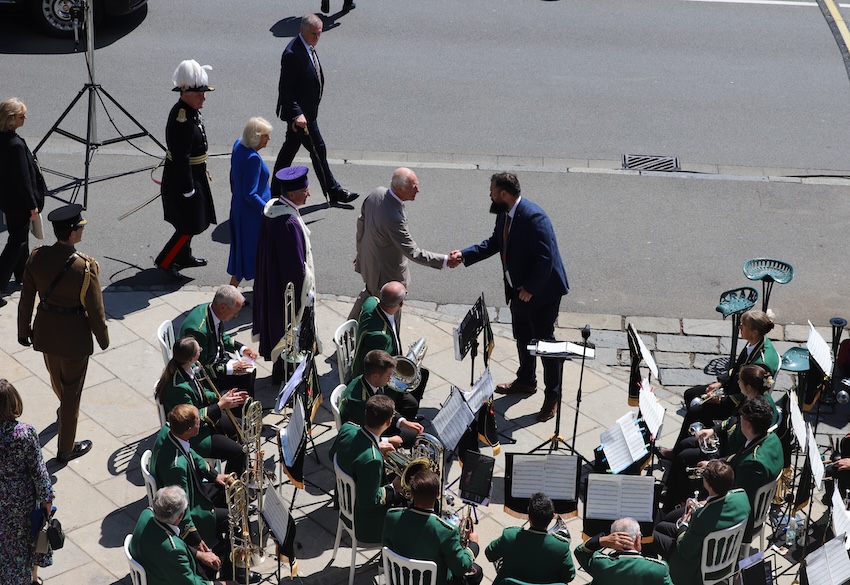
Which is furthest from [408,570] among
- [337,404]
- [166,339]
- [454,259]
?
[454,259]

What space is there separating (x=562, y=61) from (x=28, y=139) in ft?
24.8

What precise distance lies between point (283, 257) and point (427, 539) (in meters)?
3.46

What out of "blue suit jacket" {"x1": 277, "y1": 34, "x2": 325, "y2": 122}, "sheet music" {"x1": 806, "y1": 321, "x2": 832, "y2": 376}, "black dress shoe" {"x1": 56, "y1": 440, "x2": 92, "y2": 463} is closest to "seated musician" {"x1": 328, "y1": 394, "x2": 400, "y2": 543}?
"black dress shoe" {"x1": 56, "y1": 440, "x2": 92, "y2": 463}

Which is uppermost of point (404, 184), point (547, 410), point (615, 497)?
point (404, 184)

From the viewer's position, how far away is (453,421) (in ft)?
24.7

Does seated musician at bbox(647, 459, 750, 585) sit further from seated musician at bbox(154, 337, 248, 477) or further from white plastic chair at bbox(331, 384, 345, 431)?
seated musician at bbox(154, 337, 248, 477)

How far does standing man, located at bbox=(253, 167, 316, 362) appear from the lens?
9086 millimetres

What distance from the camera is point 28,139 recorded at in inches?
527

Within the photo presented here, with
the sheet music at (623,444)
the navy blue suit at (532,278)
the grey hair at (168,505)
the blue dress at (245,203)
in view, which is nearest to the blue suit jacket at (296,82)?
the blue dress at (245,203)

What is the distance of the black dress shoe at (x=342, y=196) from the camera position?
1245 centimetres

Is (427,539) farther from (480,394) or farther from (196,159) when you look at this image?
(196,159)

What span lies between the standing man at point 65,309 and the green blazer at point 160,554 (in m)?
2.31

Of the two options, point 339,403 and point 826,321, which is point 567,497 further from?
point 826,321

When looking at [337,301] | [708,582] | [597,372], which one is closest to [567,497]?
[708,582]
